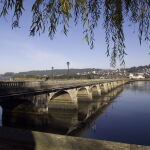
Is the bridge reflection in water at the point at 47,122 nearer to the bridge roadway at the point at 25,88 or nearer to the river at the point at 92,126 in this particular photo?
the river at the point at 92,126

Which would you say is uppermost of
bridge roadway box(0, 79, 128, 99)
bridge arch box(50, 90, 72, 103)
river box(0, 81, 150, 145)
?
bridge roadway box(0, 79, 128, 99)

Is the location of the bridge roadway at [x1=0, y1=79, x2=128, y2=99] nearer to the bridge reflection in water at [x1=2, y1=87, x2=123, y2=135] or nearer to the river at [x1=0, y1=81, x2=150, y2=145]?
the bridge reflection in water at [x1=2, y1=87, x2=123, y2=135]

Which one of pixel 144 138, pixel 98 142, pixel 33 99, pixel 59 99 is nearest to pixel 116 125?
pixel 144 138

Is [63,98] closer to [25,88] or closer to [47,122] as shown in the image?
[47,122]

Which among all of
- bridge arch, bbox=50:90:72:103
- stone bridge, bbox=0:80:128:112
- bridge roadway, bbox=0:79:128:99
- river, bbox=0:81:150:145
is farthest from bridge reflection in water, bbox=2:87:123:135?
bridge arch, bbox=50:90:72:103

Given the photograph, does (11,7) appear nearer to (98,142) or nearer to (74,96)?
(98,142)

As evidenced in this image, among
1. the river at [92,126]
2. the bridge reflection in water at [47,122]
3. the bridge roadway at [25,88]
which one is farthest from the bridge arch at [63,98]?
the river at [92,126]

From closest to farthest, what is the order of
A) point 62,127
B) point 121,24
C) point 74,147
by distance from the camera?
point 121,24 < point 74,147 < point 62,127

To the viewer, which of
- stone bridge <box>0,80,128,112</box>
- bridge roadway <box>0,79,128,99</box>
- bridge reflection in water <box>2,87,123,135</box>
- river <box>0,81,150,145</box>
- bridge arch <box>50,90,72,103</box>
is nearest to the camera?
bridge roadway <box>0,79,128,99</box>

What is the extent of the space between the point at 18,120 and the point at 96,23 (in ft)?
108

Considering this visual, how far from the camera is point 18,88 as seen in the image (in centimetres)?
2636

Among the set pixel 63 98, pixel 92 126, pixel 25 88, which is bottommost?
pixel 92 126

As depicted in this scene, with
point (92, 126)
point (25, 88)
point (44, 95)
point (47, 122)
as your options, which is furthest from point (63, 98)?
point (25, 88)

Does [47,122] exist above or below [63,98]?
below
